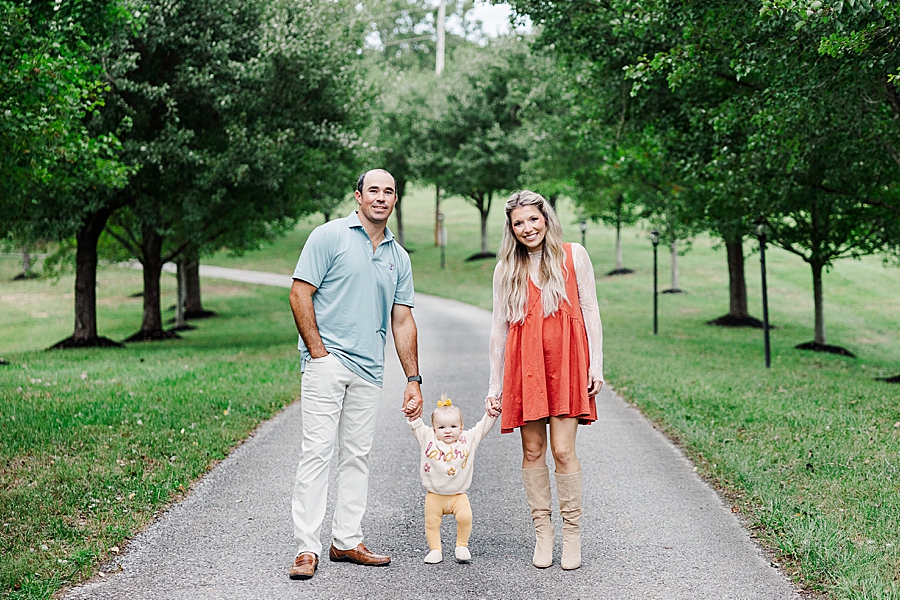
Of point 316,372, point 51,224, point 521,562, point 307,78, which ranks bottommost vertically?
point 521,562

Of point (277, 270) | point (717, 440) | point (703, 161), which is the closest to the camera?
point (717, 440)

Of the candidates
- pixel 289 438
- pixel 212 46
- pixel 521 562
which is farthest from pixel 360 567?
pixel 212 46

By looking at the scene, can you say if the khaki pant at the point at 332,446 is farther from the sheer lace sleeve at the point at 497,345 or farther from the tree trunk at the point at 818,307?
the tree trunk at the point at 818,307

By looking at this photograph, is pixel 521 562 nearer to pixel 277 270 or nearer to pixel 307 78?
pixel 307 78

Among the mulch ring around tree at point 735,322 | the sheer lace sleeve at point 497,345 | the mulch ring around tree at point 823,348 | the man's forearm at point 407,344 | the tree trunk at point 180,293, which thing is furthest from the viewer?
the tree trunk at point 180,293

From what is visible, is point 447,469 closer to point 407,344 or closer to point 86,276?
point 407,344

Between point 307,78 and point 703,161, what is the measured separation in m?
8.38

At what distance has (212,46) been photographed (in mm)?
15938

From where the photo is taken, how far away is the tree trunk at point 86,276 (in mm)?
19047

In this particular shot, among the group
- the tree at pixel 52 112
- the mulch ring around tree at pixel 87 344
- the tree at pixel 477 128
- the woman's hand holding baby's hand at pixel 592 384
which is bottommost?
the mulch ring around tree at pixel 87 344

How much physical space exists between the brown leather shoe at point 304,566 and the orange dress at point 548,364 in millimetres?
1273

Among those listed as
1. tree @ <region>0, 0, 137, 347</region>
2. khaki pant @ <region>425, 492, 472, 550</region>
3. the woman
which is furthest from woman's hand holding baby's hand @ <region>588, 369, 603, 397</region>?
tree @ <region>0, 0, 137, 347</region>

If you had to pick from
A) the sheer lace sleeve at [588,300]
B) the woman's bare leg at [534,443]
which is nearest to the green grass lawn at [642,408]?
the woman's bare leg at [534,443]

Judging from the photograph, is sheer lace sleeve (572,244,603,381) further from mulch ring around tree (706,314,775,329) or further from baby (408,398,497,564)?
mulch ring around tree (706,314,775,329)
